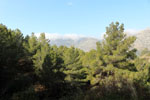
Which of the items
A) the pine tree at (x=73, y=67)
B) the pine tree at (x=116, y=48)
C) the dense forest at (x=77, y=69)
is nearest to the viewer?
the dense forest at (x=77, y=69)

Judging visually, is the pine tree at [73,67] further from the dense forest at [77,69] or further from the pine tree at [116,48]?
the pine tree at [116,48]

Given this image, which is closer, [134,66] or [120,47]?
[120,47]

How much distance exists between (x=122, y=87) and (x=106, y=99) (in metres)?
0.89

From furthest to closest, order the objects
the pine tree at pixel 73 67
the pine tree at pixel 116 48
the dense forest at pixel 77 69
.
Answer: the pine tree at pixel 73 67 → the pine tree at pixel 116 48 → the dense forest at pixel 77 69

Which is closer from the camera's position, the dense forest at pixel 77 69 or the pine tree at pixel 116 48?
the dense forest at pixel 77 69

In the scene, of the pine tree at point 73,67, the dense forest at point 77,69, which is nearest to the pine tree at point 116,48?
the dense forest at point 77,69

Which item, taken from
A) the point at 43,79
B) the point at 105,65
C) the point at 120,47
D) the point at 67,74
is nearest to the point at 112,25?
the point at 120,47

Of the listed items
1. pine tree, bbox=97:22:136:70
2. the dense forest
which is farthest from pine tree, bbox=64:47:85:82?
pine tree, bbox=97:22:136:70

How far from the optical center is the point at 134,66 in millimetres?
19281

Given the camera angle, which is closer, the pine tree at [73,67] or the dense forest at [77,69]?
the dense forest at [77,69]

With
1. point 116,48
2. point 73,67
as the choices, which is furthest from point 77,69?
point 116,48

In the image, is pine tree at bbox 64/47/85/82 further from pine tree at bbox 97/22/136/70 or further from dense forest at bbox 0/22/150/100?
pine tree at bbox 97/22/136/70

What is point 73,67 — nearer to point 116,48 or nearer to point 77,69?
point 77,69

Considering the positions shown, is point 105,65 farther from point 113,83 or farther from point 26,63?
point 26,63
